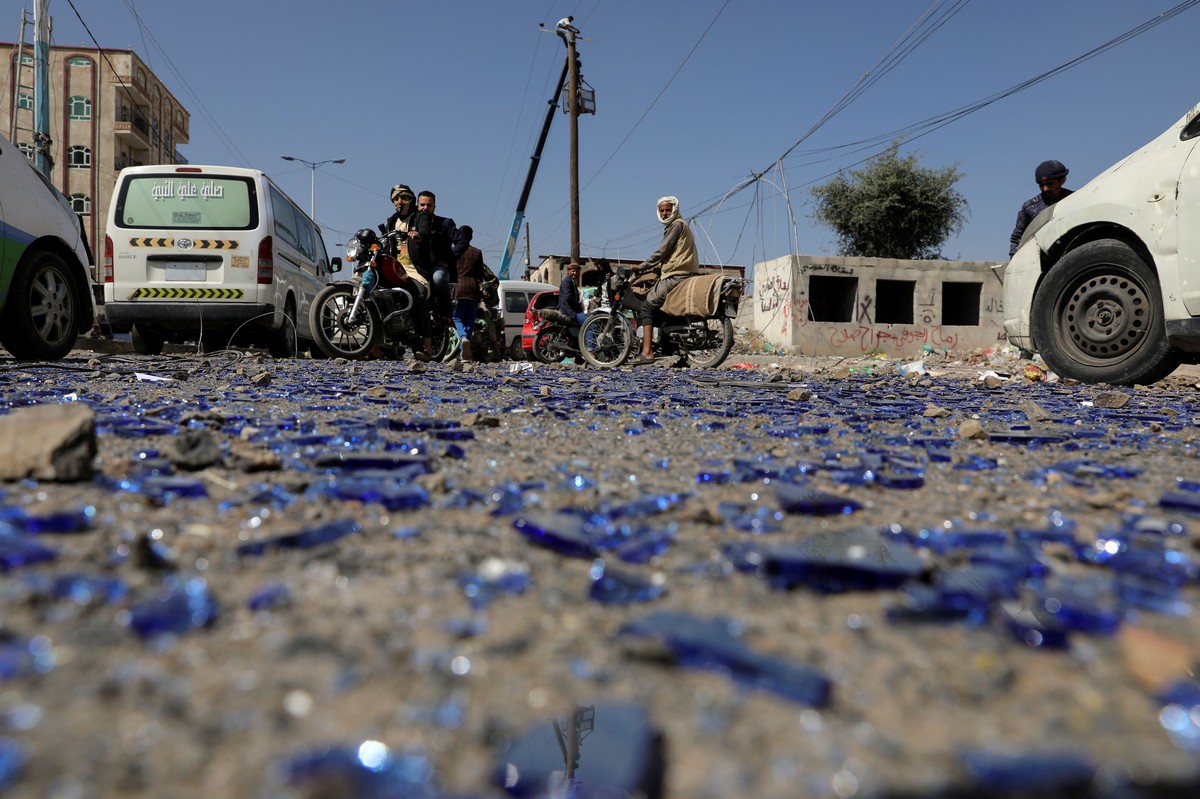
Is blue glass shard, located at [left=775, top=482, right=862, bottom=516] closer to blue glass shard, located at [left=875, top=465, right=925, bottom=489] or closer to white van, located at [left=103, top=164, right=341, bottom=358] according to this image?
blue glass shard, located at [left=875, top=465, right=925, bottom=489]

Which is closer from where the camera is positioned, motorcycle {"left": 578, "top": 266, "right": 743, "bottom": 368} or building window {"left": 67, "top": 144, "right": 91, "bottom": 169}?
motorcycle {"left": 578, "top": 266, "right": 743, "bottom": 368}

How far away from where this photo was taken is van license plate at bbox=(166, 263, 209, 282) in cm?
754

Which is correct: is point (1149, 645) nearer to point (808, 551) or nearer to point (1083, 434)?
point (808, 551)

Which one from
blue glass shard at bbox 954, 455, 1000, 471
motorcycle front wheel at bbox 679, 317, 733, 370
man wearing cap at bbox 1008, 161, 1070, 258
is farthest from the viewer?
motorcycle front wheel at bbox 679, 317, 733, 370

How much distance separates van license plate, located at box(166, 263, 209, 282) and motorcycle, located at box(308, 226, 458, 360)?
1117 mm

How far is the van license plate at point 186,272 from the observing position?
297 inches

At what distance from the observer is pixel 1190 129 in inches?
178

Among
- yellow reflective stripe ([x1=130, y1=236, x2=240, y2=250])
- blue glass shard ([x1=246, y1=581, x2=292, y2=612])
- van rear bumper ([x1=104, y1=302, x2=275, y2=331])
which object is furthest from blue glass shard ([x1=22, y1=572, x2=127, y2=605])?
yellow reflective stripe ([x1=130, y1=236, x2=240, y2=250])

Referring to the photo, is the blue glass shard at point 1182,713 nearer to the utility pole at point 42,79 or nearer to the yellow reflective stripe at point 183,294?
the yellow reflective stripe at point 183,294

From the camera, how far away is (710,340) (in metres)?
8.52

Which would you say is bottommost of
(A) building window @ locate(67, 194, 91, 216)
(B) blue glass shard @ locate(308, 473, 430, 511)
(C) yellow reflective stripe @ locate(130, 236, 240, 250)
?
(B) blue glass shard @ locate(308, 473, 430, 511)

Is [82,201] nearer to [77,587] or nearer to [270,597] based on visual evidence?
[77,587]

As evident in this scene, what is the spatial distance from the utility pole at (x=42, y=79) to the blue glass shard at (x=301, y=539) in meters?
17.3

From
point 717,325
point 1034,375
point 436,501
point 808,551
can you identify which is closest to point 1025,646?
point 808,551
